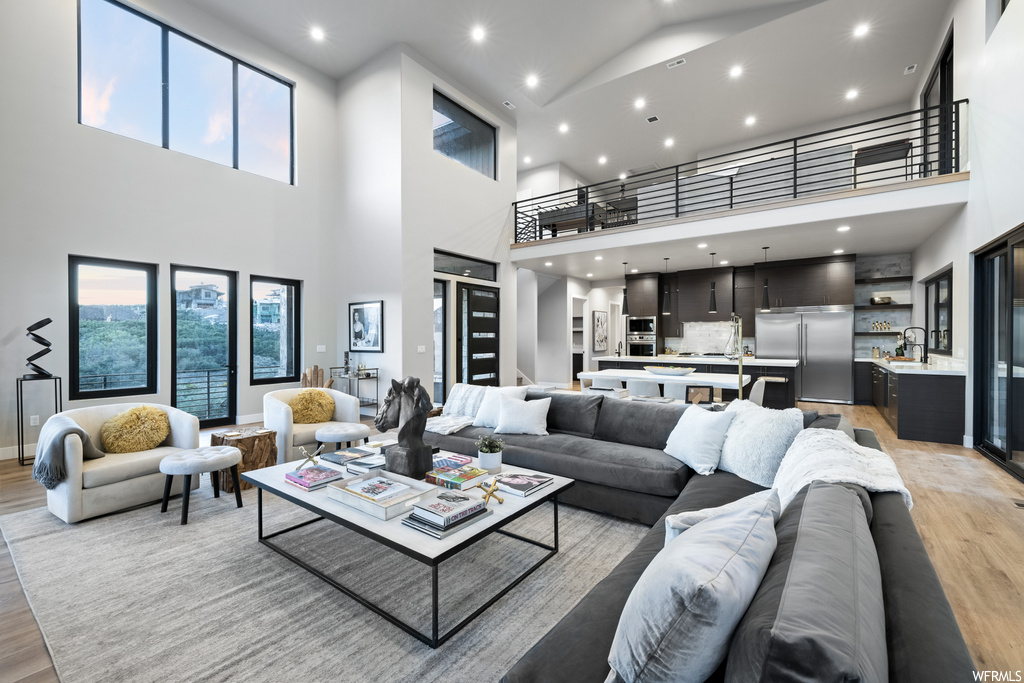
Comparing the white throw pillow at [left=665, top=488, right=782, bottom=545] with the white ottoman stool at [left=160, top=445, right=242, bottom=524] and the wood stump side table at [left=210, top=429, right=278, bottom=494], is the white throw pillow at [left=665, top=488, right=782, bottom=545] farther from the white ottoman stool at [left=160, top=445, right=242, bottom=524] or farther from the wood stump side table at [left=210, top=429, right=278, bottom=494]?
the wood stump side table at [left=210, top=429, right=278, bottom=494]

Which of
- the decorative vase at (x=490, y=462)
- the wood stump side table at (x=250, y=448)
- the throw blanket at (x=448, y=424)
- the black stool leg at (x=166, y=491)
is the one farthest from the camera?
the throw blanket at (x=448, y=424)

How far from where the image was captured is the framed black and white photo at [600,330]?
456 inches

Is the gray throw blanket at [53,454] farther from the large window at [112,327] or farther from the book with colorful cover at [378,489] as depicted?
the large window at [112,327]

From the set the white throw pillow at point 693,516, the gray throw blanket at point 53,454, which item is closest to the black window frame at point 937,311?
the white throw pillow at point 693,516

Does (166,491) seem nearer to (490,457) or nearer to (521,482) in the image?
(490,457)

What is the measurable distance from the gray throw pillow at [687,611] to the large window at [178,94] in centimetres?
711

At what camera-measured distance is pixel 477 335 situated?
25.8 feet

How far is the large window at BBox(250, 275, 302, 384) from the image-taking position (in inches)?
259

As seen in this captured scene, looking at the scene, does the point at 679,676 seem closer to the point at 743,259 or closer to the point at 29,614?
the point at 29,614

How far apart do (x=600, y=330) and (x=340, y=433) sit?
877 cm

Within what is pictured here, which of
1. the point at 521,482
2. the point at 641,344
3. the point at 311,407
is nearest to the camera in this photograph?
the point at 521,482

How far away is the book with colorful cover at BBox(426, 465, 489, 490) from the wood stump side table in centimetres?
192

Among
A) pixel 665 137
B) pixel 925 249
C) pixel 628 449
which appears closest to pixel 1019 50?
pixel 925 249

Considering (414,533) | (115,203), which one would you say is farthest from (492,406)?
(115,203)
